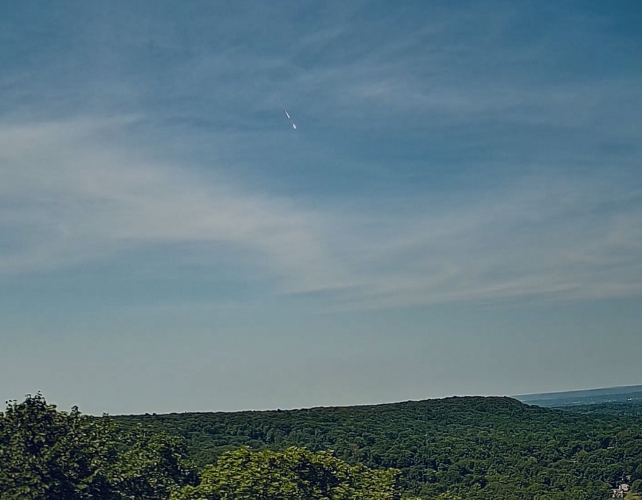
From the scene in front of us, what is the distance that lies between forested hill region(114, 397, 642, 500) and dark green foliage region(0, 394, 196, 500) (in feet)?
137

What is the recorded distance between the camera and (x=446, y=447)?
125m

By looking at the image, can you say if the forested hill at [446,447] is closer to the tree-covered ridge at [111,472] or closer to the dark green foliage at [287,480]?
the tree-covered ridge at [111,472]

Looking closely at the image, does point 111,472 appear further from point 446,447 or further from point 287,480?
point 446,447

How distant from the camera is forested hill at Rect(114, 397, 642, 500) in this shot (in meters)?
104

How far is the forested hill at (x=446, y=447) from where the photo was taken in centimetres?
10400

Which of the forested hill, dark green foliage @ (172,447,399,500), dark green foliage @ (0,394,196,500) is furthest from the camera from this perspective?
the forested hill

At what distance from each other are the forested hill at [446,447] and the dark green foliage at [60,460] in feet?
137

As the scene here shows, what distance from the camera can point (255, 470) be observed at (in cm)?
3419

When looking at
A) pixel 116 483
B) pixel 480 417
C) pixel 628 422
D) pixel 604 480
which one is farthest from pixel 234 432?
pixel 628 422

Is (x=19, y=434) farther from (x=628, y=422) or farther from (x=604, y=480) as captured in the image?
(x=628, y=422)

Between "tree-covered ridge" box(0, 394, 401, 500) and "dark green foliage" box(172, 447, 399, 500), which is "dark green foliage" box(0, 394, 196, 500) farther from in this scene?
"dark green foliage" box(172, 447, 399, 500)

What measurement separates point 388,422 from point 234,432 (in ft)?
136

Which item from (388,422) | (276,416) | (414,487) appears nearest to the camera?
(414,487)

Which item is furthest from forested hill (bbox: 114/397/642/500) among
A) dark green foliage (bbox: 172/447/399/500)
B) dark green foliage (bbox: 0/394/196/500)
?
dark green foliage (bbox: 172/447/399/500)
